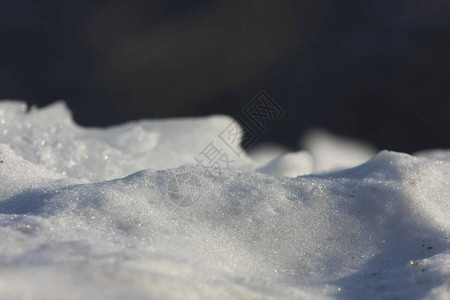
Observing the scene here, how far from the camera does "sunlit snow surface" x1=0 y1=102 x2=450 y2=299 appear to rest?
80 centimetres

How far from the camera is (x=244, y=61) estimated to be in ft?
12.1

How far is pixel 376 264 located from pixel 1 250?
0.69 m

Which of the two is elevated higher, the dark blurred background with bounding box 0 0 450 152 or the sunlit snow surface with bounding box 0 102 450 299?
the dark blurred background with bounding box 0 0 450 152

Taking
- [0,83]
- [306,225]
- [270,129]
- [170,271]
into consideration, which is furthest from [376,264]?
[0,83]

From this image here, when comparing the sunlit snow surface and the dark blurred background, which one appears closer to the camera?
the sunlit snow surface

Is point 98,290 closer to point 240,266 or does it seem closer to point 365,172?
point 240,266

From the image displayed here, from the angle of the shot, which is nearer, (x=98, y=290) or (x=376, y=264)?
(x=98, y=290)

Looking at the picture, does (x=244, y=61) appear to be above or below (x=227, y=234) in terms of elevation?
above

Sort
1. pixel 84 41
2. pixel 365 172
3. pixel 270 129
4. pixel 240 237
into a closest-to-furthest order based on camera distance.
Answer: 1. pixel 240 237
2. pixel 365 172
3. pixel 270 129
4. pixel 84 41

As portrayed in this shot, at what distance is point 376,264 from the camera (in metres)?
0.96

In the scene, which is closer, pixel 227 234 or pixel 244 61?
pixel 227 234

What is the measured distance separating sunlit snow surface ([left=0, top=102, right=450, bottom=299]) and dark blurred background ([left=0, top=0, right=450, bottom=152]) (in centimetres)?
216

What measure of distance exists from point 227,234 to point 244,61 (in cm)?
282

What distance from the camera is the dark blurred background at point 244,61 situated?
3.40 meters
